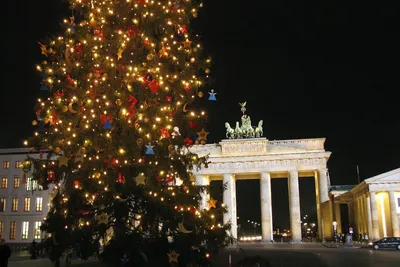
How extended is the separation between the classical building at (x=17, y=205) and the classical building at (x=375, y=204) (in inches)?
1894

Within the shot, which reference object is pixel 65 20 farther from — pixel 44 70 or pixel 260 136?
pixel 260 136

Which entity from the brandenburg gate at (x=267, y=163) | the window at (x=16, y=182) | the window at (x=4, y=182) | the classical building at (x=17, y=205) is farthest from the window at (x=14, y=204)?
the brandenburg gate at (x=267, y=163)

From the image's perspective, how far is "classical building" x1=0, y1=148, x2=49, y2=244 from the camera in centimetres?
6944

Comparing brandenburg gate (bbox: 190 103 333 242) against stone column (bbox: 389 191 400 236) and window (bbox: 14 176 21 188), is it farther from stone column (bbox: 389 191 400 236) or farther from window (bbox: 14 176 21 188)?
window (bbox: 14 176 21 188)

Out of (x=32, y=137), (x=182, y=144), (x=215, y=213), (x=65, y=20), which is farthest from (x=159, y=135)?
(x=65, y=20)

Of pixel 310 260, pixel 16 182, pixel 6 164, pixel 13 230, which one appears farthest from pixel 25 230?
pixel 310 260

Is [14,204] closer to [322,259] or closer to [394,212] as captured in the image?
[322,259]

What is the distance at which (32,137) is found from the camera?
15.7 m

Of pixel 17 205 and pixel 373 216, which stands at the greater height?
pixel 17 205

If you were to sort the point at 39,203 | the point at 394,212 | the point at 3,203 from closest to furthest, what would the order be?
the point at 394,212, the point at 39,203, the point at 3,203

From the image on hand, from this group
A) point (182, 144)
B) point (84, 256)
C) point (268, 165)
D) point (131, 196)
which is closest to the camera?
point (84, 256)

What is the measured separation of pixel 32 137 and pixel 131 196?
161 inches

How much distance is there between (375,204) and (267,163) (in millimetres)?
20722

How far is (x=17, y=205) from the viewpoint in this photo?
7044 cm
